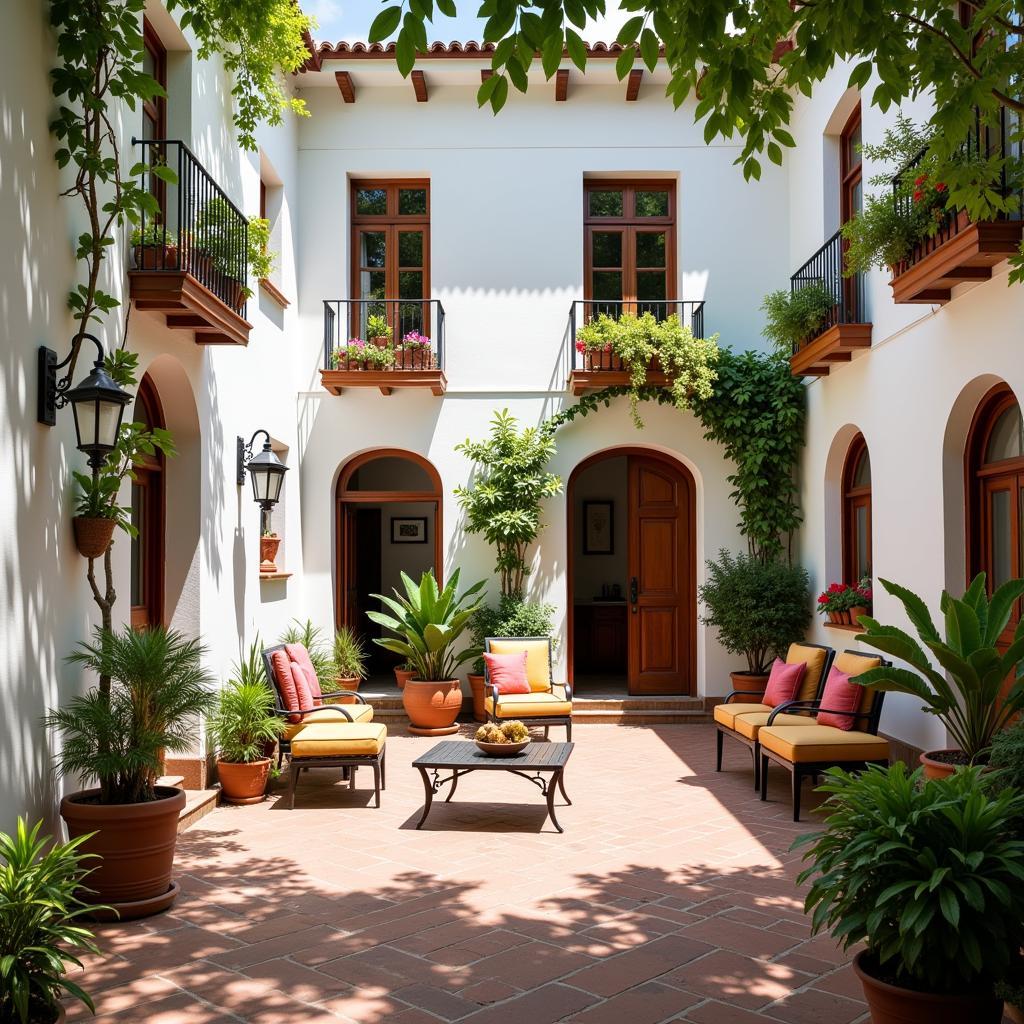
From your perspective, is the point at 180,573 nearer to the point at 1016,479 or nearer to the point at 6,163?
the point at 6,163

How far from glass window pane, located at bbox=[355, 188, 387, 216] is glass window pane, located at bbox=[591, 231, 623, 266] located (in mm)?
2452

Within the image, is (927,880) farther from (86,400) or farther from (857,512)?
(857,512)

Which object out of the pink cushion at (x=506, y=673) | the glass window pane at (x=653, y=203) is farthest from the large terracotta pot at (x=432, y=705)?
the glass window pane at (x=653, y=203)

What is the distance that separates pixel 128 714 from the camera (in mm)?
5488

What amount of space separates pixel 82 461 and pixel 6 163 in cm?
158

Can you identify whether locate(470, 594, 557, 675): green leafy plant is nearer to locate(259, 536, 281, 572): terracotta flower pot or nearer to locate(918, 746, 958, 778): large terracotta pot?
locate(259, 536, 281, 572): terracotta flower pot

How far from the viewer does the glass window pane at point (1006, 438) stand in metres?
6.81

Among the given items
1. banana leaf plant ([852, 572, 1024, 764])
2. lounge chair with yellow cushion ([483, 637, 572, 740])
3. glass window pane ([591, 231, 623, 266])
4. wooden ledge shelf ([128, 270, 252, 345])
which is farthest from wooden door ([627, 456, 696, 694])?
wooden ledge shelf ([128, 270, 252, 345])

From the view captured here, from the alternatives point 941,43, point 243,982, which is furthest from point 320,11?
point 243,982

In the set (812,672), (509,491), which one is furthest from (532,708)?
(509,491)

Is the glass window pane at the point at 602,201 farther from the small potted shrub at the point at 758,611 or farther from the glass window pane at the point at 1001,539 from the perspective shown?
the glass window pane at the point at 1001,539

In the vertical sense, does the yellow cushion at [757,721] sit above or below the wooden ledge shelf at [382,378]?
below

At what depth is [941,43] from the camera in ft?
13.1

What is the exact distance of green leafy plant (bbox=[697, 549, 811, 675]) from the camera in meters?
10.7
